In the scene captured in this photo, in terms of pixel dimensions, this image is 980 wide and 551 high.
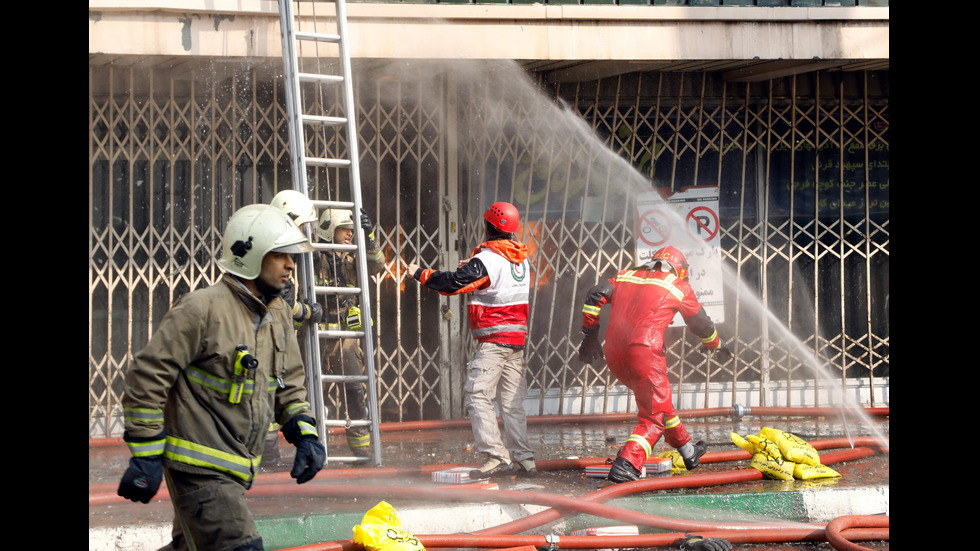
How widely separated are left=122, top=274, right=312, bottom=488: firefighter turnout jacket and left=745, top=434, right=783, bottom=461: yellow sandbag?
392 cm

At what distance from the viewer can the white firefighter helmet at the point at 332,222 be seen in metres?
7.36

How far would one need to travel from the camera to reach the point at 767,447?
6441 mm

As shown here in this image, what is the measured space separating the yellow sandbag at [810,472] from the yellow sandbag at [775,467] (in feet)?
0.14

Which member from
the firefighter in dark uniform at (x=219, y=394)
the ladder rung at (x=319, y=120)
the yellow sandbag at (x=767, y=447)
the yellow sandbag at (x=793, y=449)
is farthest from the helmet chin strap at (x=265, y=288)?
the yellow sandbag at (x=793, y=449)

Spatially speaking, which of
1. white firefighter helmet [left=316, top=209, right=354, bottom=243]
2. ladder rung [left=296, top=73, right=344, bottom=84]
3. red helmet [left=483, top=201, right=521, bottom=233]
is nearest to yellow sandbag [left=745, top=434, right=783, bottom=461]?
red helmet [left=483, top=201, right=521, bottom=233]

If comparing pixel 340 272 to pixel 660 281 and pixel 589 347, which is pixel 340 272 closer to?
pixel 589 347

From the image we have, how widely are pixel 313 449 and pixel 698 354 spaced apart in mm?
6377

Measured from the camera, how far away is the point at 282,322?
4.00 metres

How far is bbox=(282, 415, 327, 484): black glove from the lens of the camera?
386cm

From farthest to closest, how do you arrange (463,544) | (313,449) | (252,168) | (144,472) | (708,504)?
1. (252,168)
2. (708,504)
3. (463,544)
4. (313,449)
5. (144,472)

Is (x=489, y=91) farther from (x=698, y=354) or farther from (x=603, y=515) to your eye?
(x=603, y=515)

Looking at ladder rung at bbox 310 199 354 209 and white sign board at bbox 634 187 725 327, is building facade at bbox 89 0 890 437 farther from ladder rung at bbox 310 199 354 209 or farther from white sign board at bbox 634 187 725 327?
ladder rung at bbox 310 199 354 209

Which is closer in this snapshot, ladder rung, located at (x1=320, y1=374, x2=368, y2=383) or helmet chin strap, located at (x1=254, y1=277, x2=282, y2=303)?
helmet chin strap, located at (x1=254, y1=277, x2=282, y2=303)

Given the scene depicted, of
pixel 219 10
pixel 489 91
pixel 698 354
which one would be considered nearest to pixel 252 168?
pixel 219 10
